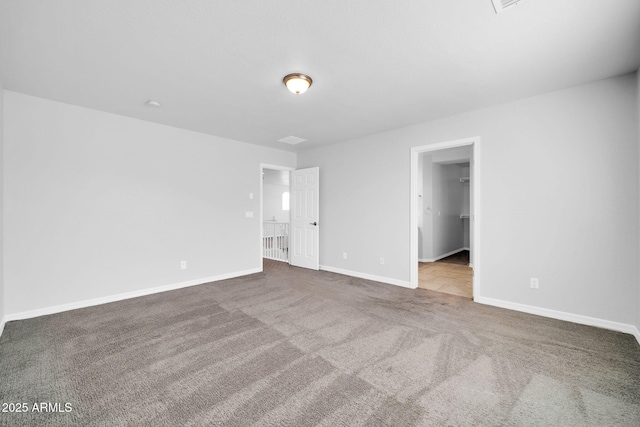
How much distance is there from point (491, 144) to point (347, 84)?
2059 millimetres

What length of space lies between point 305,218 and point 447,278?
2963 millimetres

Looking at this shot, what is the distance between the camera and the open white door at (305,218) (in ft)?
18.2

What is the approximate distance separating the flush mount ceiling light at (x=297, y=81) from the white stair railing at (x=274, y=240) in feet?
16.3

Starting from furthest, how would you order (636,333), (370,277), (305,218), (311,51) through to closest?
1. (305,218)
2. (370,277)
3. (636,333)
4. (311,51)

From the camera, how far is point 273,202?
11.9 meters

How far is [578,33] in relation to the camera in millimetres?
2025

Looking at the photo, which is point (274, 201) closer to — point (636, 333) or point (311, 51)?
point (311, 51)

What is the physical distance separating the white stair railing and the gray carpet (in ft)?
13.0

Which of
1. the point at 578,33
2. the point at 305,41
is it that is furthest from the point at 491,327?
the point at 305,41

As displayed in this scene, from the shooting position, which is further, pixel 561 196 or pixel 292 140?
pixel 292 140

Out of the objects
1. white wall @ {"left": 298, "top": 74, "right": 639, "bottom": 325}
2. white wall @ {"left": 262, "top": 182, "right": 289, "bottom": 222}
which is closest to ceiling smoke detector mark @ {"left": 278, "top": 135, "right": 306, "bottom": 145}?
white wall @ {"left": 298, "top": 74, "right": 639, "bottom": 325}

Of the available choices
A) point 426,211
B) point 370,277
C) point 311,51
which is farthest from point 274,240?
point 311,51

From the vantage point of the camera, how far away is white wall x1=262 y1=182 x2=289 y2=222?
458 inches

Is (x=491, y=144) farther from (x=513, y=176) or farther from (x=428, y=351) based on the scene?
(x=428, y=351)
